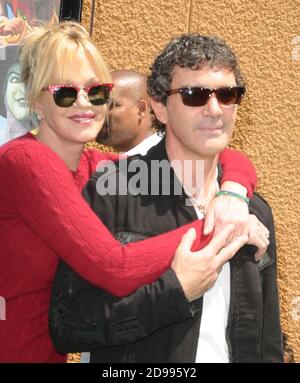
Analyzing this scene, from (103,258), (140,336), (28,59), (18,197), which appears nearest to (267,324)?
(140,336)

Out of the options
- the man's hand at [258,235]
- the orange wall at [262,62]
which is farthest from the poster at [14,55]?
the man's hand at [258,235]

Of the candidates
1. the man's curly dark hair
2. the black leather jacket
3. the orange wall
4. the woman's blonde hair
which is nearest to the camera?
the black leather jacket

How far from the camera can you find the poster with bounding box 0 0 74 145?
12.3ft

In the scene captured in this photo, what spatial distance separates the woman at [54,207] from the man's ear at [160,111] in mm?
199

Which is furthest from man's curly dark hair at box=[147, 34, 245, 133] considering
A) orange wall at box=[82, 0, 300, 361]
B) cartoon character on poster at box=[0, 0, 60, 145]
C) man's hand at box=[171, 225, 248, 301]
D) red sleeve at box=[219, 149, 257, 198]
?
orange wall at box=[82, 0, 300, 361]

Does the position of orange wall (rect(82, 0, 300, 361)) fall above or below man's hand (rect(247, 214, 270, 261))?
above

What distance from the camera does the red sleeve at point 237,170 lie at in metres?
2.30

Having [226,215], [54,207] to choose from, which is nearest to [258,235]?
[226,215]

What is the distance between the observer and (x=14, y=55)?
12.4ft

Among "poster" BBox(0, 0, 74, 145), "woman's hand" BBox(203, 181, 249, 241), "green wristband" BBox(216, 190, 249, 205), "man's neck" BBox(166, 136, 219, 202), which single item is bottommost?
"woman's hand" BBox(203, 181, 249, 241)

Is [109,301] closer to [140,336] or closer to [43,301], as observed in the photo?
[140,336]

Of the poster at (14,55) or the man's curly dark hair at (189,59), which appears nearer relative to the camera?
the man's curly dark hair at (189,59)

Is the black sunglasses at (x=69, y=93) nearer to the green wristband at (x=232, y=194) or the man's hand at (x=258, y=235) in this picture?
the green wristband at (x=232, y=194)

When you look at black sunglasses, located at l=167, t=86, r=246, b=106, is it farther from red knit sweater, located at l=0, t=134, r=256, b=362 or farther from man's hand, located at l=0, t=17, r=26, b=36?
man's hand, located at l=0, t=17, r=26, b=36
